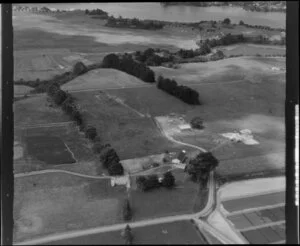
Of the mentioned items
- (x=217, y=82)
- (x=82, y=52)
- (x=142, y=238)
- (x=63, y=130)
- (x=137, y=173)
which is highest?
(x=82, y=52)

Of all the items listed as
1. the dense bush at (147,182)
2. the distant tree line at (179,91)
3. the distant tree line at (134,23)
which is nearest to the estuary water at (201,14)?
the distant tree line at (134,23)

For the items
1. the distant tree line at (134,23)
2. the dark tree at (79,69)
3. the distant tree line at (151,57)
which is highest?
the distant tree line at (134,23)

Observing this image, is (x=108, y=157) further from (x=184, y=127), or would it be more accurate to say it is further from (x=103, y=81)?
(x=103, y=81)

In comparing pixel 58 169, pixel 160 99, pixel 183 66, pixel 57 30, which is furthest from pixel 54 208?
pixel 183 66

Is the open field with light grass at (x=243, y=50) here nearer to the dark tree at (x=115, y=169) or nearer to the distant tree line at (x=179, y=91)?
the distant tree line at (x=179, y=91)

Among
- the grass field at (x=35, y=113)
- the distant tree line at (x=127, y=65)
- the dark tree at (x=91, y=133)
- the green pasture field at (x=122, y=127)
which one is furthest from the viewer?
the distant tree line at (x=127, y=65)

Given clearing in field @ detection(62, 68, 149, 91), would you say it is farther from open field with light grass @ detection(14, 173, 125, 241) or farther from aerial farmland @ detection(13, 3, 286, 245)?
open field with light grass @ detection(14, 173, 125, 241)

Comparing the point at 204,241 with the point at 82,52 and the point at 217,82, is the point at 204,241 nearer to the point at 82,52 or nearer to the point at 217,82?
the point at 217,82
